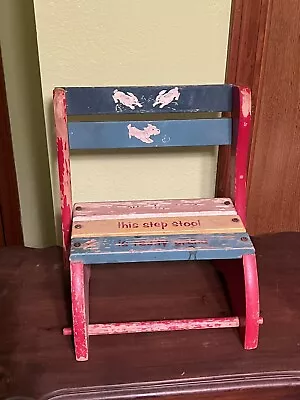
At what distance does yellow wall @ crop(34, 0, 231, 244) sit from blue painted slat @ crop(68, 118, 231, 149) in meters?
0.10

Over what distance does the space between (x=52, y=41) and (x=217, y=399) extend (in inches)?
24.5

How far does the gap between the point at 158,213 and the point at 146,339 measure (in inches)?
8.0

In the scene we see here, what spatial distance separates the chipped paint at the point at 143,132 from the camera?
0.95 m

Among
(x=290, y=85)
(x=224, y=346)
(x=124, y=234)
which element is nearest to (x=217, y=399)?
(x=224, y=346)

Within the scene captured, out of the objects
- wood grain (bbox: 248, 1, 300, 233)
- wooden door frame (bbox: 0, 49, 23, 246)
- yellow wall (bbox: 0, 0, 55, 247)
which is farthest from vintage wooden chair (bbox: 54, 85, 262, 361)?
wooden door frame (bbox: 0, 49, 23, 246)

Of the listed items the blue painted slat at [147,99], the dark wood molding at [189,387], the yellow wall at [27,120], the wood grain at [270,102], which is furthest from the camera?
the yellow wall at [27,120]

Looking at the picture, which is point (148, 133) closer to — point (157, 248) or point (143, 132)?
point (143, 132)

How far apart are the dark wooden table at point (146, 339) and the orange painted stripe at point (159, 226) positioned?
0.15m

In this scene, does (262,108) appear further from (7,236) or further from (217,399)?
(7,236)

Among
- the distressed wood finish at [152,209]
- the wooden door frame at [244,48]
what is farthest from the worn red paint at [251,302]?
the wooden door frame at [244,48]

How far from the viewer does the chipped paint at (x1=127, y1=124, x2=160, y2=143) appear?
95cm

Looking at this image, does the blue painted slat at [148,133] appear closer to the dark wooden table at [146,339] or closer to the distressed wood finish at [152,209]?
the distressed wood finish at [152,209]

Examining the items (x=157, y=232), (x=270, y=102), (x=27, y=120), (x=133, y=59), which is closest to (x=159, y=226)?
(x=157, y=232)

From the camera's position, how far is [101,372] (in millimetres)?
845
